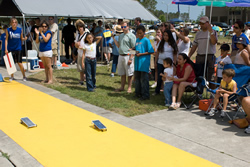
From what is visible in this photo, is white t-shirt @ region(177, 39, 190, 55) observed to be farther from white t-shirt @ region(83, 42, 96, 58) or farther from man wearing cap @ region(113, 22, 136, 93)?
white t-shirt @ region(83, 42, 96, 58)

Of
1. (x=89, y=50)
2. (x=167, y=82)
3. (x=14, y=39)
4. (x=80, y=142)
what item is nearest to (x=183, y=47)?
(x=167, y=82)

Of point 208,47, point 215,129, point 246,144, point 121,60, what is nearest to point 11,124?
point 121,60

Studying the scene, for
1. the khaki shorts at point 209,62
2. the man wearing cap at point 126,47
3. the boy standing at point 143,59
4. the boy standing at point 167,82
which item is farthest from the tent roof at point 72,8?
the khaki shorts at point 209,62

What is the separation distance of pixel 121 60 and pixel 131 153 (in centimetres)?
379

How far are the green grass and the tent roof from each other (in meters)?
2.58

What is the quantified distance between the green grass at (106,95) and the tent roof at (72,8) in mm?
2578

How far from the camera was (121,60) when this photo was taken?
25.3 ft

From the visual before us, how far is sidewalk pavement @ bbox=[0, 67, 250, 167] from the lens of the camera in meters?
4.18

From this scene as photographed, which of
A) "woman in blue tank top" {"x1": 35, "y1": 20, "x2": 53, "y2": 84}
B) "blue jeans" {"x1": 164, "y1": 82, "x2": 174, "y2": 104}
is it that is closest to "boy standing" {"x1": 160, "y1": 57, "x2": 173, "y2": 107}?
"blue jeans" {"x1": 164, "y1": 82, "x2": 174, "y2": 104}

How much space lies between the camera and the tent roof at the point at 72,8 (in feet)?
36.3

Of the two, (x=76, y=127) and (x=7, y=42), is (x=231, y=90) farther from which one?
(x=7, y=42)

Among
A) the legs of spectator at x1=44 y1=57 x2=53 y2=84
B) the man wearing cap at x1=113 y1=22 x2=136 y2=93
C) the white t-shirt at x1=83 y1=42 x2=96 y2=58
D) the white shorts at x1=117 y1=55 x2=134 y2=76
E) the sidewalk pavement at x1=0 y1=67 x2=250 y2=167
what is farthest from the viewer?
the legs of spectator at x1=44 y1=57 x2=53 y2=84

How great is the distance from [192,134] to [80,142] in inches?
76.5

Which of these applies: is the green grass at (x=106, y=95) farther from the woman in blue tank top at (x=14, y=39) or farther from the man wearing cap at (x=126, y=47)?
the woman in blue tank top at (x=14, y=39)
